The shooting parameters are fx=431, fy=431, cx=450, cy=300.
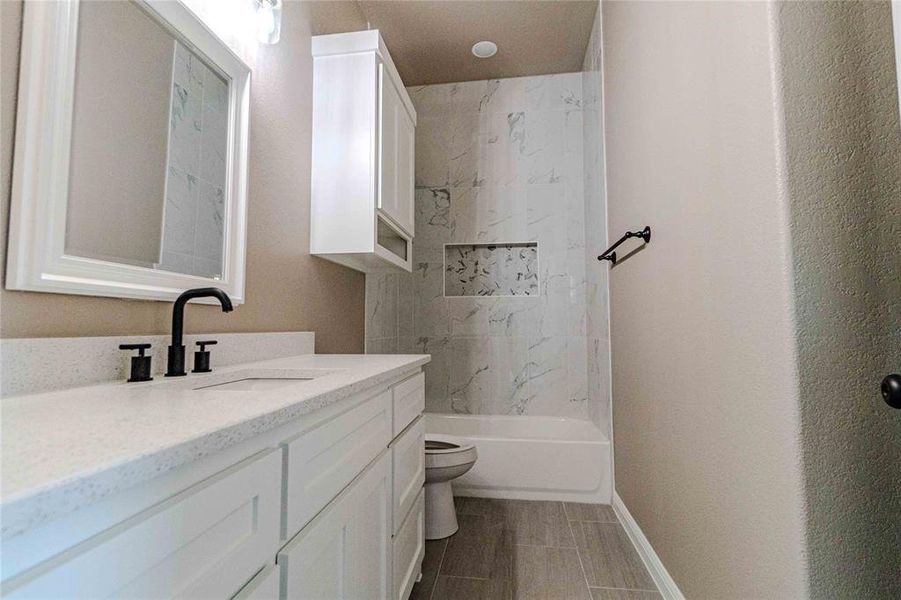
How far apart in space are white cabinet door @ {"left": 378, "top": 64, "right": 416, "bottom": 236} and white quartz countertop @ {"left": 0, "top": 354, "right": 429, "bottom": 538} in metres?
1.30

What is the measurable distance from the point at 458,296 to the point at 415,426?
6.00 feet

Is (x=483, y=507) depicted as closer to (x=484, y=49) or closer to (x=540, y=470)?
(x=540, y=470)

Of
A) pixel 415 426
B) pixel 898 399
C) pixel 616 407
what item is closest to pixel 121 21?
pixel 415 426

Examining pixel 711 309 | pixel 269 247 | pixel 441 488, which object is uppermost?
pixel 269 247

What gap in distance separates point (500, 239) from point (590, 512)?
6.15ft

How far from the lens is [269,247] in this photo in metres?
1.59

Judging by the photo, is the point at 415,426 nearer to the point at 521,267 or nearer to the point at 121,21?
the point at 121,21

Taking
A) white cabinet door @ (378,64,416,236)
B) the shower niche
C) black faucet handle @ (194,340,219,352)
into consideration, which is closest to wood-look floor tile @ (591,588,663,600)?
black faucet handle @ (194,340,219,352)

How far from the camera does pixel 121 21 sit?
3.21 feet

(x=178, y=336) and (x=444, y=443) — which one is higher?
(x=178, y=336)

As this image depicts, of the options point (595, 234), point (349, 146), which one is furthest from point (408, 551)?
point (595, 234)

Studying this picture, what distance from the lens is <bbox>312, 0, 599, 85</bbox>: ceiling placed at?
8.21 ft

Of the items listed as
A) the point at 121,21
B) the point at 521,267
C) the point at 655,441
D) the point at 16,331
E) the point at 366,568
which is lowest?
the point at 366,568

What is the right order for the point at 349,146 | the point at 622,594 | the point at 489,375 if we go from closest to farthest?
1. the point at 622,594
2. the point at 349,146
3. the point at 489,375
